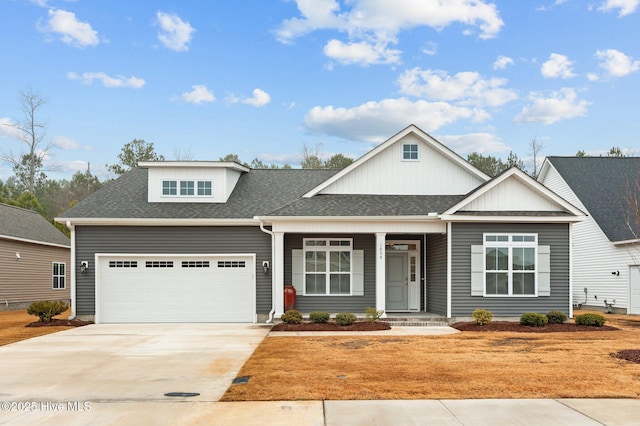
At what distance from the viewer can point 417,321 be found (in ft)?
60.3

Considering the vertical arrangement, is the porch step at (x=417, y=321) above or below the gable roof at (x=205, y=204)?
below

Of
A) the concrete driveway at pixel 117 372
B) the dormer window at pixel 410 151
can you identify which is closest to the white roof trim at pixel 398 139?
the dormer window at pixel 410 151

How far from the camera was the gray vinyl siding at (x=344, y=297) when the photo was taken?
65.5 feet

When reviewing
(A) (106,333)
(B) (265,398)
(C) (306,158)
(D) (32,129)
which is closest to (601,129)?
(C) (306,158)

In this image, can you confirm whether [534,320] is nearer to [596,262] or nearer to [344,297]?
[344,297]

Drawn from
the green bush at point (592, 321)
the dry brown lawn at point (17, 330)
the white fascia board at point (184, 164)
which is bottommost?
the dry brown lawn at point (17, 330)

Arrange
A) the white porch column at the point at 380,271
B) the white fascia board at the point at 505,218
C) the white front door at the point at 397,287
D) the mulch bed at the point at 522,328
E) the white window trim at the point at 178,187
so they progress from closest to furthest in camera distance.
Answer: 1. the mulch bed at the point at 522,328
2. the white fascia board at the point at 505,218
3. the white porch column at the point at 380,271
4. the white front door at the point at 397,287
5. the white window trim at the point at 178,187

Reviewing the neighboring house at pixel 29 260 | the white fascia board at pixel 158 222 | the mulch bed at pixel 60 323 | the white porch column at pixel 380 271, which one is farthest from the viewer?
the neighboring house at pixel 29 260

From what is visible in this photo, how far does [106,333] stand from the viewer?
16953 millimetres

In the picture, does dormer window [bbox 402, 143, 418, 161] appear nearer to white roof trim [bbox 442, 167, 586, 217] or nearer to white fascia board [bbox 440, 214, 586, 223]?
white roof trim [bbox 442, 167, 586, 217]

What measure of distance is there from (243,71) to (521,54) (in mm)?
12904

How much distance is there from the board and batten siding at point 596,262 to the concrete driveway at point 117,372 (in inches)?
593

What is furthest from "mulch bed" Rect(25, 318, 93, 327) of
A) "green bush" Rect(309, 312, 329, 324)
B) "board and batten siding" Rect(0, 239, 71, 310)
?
"board and batten siding" Rect(0, 239, 71, 310)

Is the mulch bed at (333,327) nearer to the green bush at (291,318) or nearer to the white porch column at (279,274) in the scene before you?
the green bush at (291,318)
